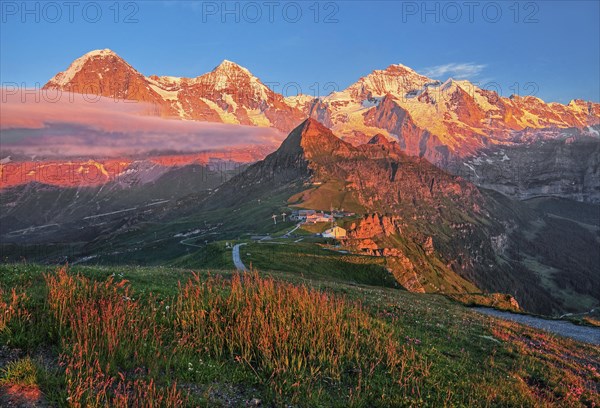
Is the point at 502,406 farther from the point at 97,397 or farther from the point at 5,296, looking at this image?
the point at 5,296

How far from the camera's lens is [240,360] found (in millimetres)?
13195

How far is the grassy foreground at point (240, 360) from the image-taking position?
36.2 feet

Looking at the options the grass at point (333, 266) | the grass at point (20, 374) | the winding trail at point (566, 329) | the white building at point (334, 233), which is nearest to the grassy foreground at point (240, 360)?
the grass at point (20, 374)

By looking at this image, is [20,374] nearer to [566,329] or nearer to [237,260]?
[566,329]

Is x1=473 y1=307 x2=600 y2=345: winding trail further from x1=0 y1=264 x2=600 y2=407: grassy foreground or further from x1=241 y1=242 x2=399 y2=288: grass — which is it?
x1=241 y1=242 x2=399 y2=288: grass

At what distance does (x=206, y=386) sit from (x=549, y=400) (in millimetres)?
11319

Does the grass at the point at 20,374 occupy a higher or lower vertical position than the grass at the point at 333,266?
higher

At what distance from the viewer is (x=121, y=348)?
40.5 feet

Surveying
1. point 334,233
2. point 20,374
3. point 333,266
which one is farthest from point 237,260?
point 334,233

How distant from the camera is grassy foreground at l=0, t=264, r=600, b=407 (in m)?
11.0

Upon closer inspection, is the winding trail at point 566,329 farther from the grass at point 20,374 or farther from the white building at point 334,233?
the white building at point 334,233

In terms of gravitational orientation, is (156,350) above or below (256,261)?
above

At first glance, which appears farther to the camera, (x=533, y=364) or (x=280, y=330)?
(x=533, y=364)

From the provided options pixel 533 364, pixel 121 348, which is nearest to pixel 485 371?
pixel 533 364
